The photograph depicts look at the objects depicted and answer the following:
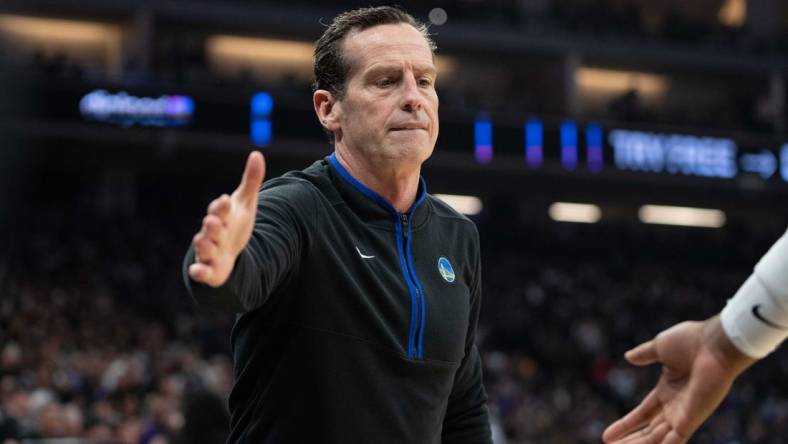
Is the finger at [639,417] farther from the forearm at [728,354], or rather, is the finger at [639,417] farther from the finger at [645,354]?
the forearm at [728,354]

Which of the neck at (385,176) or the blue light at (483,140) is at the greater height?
the neck at (385,176)

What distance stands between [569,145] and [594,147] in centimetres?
62

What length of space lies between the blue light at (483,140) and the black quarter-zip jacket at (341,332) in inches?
775

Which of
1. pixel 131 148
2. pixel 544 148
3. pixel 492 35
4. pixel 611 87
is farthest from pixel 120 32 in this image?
pixel 611 87

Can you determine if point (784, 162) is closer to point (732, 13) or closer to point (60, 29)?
point (732, 13)

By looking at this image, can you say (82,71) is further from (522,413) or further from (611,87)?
(611,87)

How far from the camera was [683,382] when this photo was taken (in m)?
→ 2.93

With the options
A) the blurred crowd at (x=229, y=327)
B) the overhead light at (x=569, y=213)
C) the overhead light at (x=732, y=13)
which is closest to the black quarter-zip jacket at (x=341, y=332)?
the blurred crowd at (x=229, y=327)

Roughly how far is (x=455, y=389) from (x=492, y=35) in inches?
931

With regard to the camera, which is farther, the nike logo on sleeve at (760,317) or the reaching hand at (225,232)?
the nike logo on sleeve at (760,317)

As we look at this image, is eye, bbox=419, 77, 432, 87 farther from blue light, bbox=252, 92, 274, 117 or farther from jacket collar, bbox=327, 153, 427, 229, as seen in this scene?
blue light, bbox=252, 92, 274, 117

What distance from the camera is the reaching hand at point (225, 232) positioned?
2080mm

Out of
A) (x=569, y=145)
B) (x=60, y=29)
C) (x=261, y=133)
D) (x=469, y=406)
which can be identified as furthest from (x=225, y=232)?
(x=60, y=29)

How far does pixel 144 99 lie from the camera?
20906 millimetres
